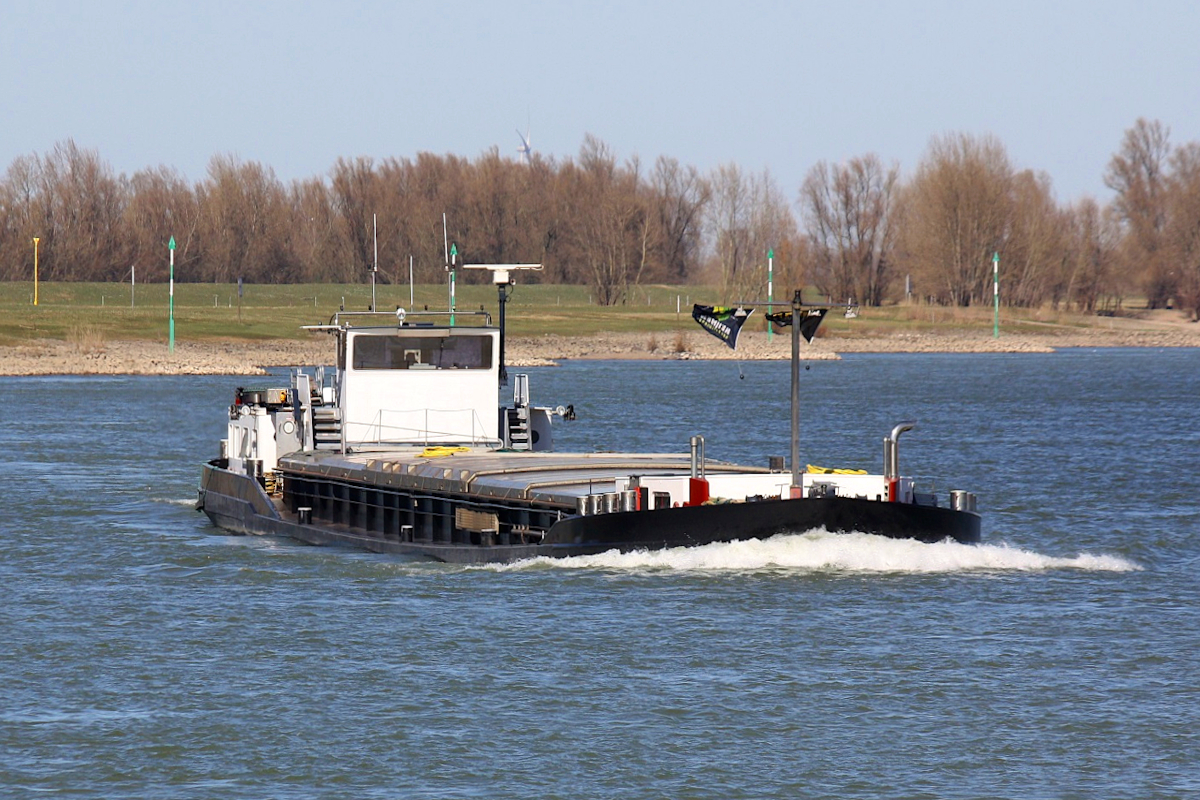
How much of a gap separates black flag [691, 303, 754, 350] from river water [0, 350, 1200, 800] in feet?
10.1

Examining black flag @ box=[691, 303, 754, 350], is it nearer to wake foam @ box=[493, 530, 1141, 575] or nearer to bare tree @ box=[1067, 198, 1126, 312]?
wake foam @ box=[493, 530, 1141, 575]

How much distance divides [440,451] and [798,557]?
881cm

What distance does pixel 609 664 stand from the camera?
66.8 ft

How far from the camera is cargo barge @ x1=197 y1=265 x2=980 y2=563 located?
80.9 ft

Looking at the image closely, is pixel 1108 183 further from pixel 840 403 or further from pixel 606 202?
pixel 840 403

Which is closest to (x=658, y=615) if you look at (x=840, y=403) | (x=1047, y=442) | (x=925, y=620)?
(x=925, y=620)

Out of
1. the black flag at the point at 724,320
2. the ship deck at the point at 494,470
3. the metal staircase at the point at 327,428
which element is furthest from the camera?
the metal staircase at the point at 327,428

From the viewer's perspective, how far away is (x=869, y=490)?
2561 cm

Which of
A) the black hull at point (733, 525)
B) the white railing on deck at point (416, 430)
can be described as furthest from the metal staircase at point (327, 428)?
the black hull at point (733, 525)

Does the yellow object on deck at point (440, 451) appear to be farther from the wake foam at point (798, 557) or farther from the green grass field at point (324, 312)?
the green grass field at point (324, 312)

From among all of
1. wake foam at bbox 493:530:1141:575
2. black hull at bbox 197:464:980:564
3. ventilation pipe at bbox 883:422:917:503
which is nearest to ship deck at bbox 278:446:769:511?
black hull at bbox 197:464:980:564

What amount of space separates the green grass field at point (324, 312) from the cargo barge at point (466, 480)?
7119 cm

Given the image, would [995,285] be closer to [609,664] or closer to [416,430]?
[416,430]

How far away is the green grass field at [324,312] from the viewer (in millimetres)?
109438
